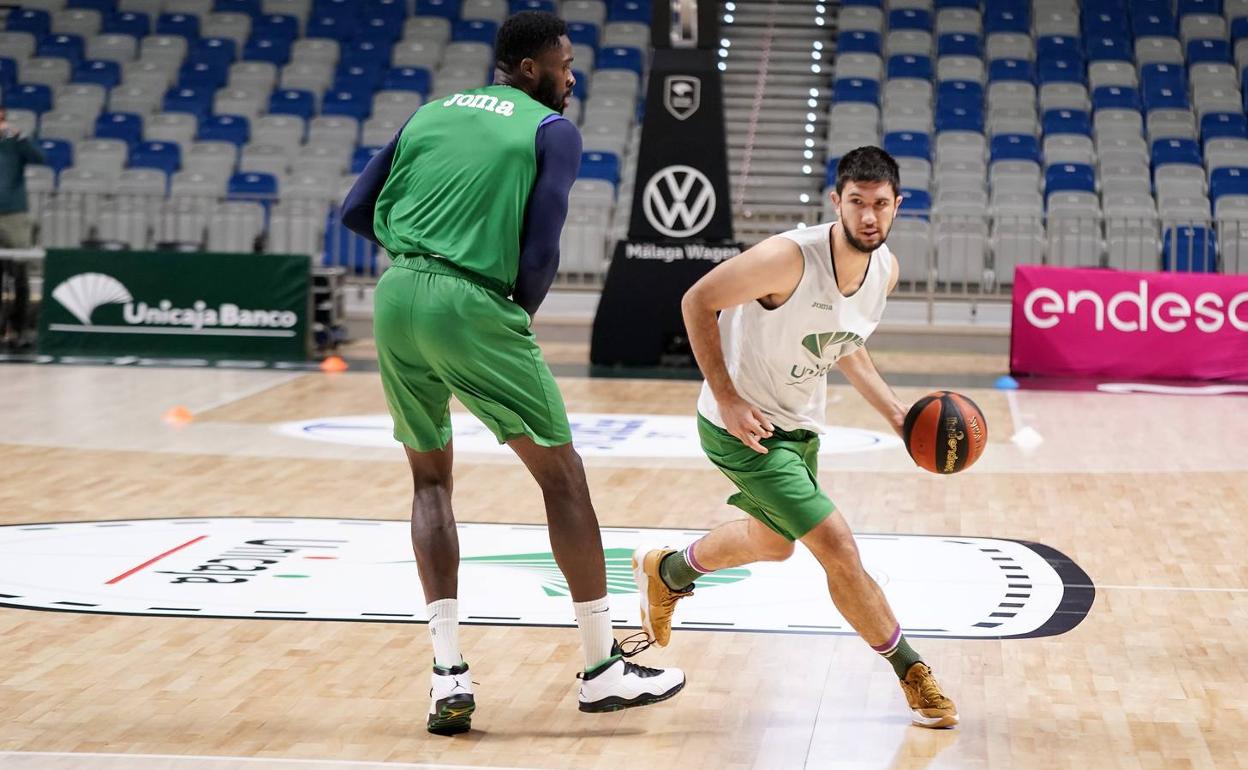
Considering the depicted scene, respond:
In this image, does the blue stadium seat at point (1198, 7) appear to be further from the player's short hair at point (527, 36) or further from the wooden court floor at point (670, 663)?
the player's short hair at point (527, 36)

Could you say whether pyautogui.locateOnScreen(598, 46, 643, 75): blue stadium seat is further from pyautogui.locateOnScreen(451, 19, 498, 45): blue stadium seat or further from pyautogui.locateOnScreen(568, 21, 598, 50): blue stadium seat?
pyautogui.locateOnScreen(451, 19, 498, 45): blue stadium seat

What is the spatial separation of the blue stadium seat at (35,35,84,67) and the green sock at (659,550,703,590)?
59.9ft

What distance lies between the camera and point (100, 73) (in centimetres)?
2058

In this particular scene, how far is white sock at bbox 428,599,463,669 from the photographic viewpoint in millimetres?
4238

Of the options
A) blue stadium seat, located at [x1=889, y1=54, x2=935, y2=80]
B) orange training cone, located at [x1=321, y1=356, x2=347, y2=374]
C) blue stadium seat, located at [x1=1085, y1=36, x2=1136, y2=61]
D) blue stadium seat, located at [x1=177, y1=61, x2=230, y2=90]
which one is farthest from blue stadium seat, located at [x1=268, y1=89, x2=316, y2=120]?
blue stadium seat, located at [x1=1085, y1=36, x2=1136, y2=61]

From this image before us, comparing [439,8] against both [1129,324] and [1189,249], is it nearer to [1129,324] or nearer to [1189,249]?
[1189,249]

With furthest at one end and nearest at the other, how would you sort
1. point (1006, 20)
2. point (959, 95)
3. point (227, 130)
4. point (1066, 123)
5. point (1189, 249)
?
point (1006, 20)
point (227, 130)
point (959, 95)
point (1066, 123)
point (1189, 249)

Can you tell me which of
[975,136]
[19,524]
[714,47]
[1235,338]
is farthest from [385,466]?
[975,136]

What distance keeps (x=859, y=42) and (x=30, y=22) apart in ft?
37.3

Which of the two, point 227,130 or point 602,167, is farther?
point 227,130

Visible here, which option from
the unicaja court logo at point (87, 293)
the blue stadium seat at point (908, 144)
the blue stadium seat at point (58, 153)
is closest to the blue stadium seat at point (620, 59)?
the blue stadium seat at point (908, 144)

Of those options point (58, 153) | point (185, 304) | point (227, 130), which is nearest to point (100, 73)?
point (58, 153)

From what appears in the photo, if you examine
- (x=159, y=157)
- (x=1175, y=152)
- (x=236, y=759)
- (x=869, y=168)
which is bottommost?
(x=159, y=157)

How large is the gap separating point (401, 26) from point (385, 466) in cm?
1359
